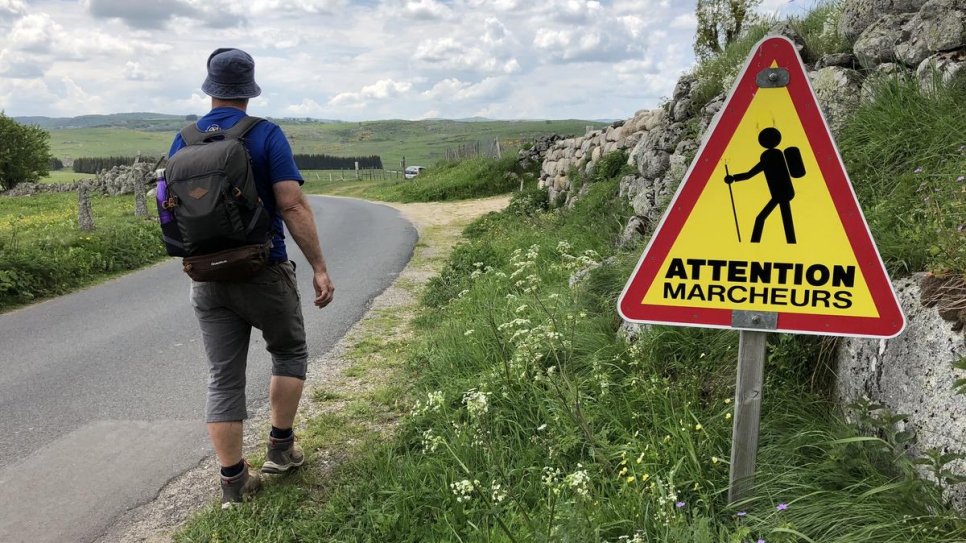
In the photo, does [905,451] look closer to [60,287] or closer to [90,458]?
[90,458]

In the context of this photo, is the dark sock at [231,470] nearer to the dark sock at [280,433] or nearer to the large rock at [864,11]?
the dark sock at [280,433]

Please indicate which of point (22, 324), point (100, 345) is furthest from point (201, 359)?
point (22, 324)

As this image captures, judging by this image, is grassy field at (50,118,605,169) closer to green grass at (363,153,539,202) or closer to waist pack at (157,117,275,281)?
green grass at (363,153,539,202)

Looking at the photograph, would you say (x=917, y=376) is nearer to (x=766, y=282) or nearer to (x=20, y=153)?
(x=766, y=282)

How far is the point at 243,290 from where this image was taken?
313 centimetres

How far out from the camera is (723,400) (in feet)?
9.80

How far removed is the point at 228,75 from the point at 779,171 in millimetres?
2526

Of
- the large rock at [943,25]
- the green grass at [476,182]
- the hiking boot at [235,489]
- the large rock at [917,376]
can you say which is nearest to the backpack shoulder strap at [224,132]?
the hiking boot at [235,489]

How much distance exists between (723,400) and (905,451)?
34.2 inches

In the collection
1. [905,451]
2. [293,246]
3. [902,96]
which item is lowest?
[293,246]

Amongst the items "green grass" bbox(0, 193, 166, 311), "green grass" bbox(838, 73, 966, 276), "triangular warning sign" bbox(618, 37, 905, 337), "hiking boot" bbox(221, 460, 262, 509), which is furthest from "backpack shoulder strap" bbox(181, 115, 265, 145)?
"green grass" bbox(0, 193, 166, 311)

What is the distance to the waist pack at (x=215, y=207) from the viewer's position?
288 cm

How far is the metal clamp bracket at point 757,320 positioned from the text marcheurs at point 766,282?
0.04 metres

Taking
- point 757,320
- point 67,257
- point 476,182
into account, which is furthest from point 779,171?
point 476,182
